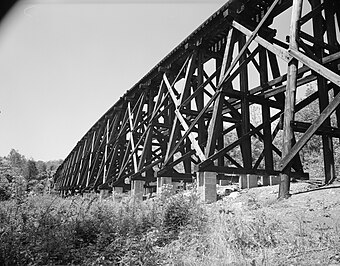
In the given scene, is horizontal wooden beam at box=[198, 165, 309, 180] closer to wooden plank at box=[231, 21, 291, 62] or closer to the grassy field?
the grassy field

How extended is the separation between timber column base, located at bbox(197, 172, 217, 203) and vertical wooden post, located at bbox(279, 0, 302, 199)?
6.81 feet

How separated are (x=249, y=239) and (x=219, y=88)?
543 cm

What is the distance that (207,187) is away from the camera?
315 inches

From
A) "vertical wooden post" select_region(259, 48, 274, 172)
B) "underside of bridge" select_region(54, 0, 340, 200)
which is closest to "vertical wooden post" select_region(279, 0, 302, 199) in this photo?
"underside of bridge" select_region(54, 0, 340, 200)

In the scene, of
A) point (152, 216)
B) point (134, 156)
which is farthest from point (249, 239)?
point (134, 156)

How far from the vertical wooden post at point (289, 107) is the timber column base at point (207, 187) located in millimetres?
2075

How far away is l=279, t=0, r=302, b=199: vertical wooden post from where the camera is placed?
614 centimetres

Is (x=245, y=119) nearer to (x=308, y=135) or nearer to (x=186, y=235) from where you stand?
(x=308, y=135)

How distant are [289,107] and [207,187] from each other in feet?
9.52

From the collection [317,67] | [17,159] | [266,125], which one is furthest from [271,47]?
[17,159]

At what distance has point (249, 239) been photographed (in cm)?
416

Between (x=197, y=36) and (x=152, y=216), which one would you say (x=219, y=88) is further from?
(x=152, y=216)

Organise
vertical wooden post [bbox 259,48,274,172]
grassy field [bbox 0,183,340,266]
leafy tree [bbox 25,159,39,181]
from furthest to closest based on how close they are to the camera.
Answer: leafy tree [bbox 25,159,39,181] < vertical wooden post [bbox 259,48,274,172] < grassy field [bbox 0,183,340,266]

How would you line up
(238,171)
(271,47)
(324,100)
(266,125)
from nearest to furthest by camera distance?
(271,47) → (324,100) → (238,171) → (266,125)
